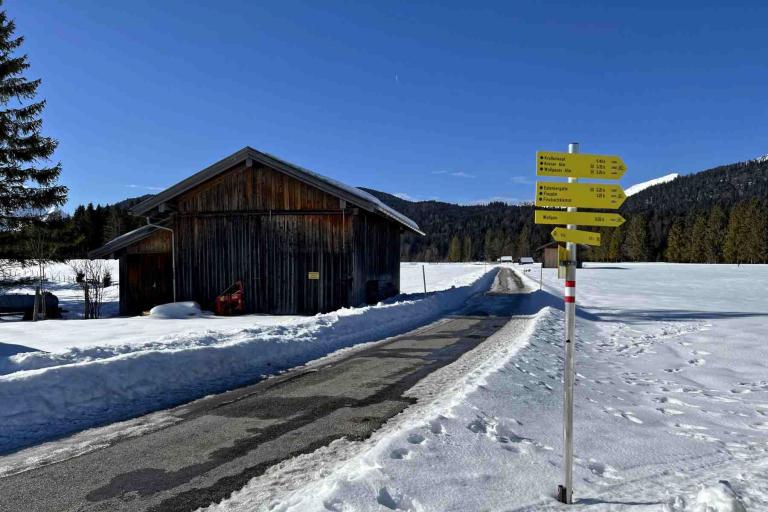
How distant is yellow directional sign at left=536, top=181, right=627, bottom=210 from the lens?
4059 mm

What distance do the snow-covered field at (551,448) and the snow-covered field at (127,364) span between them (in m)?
3.31

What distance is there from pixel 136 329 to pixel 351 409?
9.85 metres

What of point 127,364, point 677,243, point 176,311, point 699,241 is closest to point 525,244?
point 677,243

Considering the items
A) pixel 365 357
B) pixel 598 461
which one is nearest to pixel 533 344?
pixel 365 357

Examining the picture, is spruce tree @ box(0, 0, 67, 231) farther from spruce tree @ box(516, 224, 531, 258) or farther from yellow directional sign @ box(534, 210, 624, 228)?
spruce tree @ box(516, 224, 531, 258)

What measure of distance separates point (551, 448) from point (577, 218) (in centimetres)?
251

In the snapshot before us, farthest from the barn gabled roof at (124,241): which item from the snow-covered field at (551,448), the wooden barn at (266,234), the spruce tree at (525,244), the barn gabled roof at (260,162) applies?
the spruce tree at (525,244)

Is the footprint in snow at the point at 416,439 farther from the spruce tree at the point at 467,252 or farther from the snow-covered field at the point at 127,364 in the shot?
the spruce tree at the point at 467,252

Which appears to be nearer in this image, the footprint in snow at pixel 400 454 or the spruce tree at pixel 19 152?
the footprint in snow at pixel 400 454

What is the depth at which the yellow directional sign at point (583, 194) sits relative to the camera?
4.06m

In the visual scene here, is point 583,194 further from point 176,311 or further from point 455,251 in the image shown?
point 455,251

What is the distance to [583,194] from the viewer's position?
4.07 metres

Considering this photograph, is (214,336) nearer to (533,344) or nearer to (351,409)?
(351,409)

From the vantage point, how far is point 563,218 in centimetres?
410
